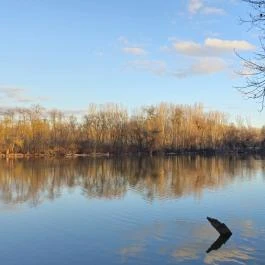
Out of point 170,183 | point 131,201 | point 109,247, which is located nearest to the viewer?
point 109,247

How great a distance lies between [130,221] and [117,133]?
59.6 metres

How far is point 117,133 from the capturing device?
76.1m

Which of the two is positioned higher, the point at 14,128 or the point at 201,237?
the point at 14,128

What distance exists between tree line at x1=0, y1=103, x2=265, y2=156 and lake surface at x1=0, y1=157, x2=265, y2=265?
41316 mm

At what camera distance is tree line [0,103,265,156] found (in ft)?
234

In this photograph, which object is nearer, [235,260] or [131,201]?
[235,260]

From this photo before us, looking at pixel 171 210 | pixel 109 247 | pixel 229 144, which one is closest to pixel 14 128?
pixel 229 144

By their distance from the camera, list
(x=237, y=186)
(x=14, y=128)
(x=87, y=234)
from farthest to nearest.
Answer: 1. (x=14, y=128)
2. (x=237, y=186)
3. (x=87, y=234)

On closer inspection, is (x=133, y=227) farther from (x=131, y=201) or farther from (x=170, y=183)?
(x=170, y=183)

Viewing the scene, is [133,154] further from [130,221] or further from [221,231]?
[221,231]

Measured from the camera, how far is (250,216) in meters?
16.7

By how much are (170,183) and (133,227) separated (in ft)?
44.8

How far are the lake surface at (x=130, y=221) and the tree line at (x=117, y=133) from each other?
136ft

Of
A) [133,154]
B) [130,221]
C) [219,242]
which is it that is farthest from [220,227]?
[133,154]
